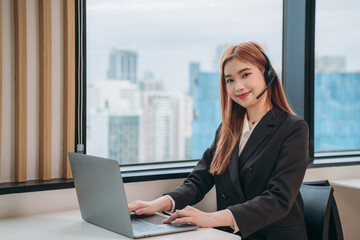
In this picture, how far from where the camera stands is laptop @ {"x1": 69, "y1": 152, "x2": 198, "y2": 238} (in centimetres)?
146

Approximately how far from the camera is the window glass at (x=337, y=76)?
2.97m

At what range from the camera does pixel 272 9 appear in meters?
2.88

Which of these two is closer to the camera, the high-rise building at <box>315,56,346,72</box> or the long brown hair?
the long brown hair

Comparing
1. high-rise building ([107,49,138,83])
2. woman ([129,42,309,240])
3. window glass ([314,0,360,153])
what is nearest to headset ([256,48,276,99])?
woman ([129,42,309,240])

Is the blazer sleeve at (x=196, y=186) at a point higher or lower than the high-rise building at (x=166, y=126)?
lower

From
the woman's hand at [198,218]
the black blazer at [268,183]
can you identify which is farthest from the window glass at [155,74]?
the woman's hand at [198,218]

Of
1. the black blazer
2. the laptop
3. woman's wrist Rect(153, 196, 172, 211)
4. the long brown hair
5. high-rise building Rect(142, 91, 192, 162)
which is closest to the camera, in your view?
the laptop

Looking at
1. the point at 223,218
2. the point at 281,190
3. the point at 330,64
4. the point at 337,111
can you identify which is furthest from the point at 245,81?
the point at 337,111

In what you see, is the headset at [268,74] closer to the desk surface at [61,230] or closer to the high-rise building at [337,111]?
the desk surface at [61,230]

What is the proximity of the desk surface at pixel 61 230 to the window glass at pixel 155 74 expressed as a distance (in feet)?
1.52

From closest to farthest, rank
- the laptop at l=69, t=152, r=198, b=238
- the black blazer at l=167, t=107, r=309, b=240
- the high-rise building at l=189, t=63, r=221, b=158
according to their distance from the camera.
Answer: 1. the laptop at l=69, t=152, r=198, b=238
2. the black blazer at l=167, t=107, r=309, b=240
3. the high-rise building at l=189, t=63, r=221, b=158

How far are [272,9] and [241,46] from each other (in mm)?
1115

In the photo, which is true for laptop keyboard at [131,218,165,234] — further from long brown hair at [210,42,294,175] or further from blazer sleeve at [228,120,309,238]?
long brown hair at [210,42,294,175]

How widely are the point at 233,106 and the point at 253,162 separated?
32 cm
